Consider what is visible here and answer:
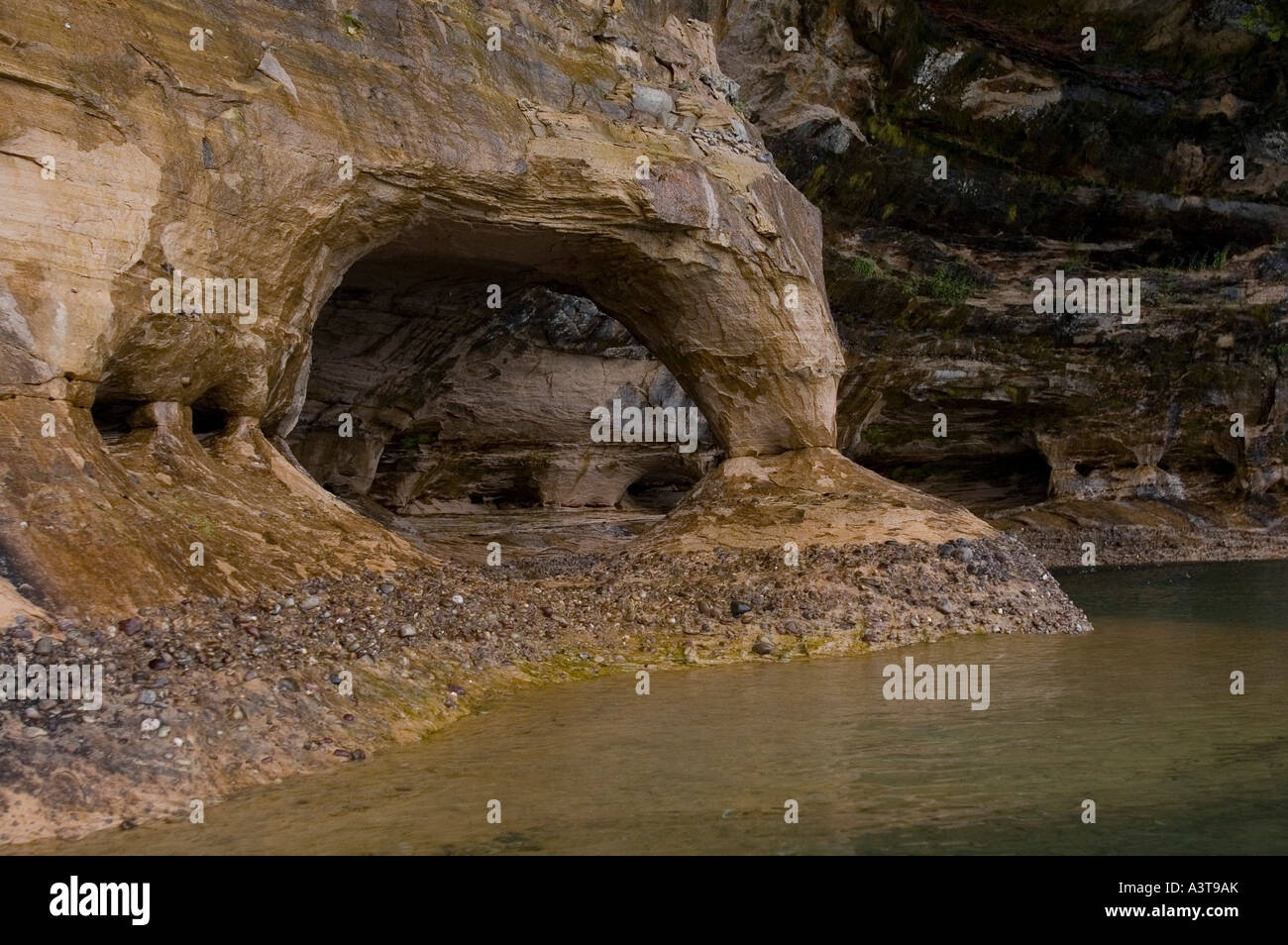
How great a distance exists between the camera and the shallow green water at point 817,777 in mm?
3541

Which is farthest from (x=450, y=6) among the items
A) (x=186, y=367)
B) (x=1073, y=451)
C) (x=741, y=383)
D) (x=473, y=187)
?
(x=1073, y=451)

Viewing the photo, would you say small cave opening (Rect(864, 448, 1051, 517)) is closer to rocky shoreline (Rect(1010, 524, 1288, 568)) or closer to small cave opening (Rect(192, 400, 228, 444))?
rocky shoreline (Rect(1010, 524, 1288, 568))

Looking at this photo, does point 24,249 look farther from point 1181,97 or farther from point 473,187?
point 1181,97

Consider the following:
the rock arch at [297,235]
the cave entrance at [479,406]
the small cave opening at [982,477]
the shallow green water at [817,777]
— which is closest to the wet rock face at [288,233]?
the rock arch at [297,235]

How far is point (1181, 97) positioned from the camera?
1925 centimetres

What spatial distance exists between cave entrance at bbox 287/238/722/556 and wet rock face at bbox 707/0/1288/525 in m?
4.69

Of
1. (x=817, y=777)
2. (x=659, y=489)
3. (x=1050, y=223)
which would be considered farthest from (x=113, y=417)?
(x=1050, y=223)

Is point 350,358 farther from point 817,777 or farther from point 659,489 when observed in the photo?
point 817,777

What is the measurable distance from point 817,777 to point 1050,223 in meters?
19.0

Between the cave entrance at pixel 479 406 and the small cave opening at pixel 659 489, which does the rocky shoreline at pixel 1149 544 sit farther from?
the cave entrance at pixel 479 406

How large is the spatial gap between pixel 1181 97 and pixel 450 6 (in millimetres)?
15551

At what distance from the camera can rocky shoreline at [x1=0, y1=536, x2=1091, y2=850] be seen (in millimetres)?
4348

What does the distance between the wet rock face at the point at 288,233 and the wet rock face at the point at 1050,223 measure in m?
6.23
